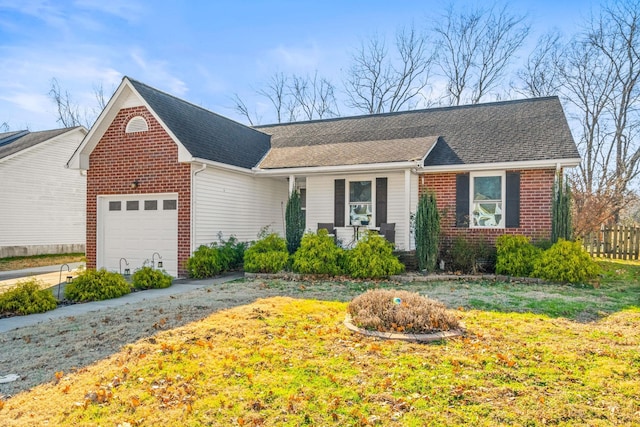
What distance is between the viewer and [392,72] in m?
29.8

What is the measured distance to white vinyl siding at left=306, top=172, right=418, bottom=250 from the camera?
12.7 meters

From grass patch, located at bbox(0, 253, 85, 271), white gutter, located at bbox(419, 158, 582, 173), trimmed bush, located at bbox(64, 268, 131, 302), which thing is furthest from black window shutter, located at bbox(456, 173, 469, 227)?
grass patch, located at bbox(0, 253, 85, 271)

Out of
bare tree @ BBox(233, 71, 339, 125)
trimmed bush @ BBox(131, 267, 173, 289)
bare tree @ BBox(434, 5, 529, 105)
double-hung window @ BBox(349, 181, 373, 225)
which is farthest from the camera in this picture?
bare tree @ BBox(233, 71, 339, 125)

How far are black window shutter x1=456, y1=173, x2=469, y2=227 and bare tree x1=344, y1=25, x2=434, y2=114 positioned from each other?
1813 centimetres

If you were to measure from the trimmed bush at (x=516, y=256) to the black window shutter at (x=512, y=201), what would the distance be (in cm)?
81

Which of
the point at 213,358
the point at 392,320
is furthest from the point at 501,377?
the point at 213,358

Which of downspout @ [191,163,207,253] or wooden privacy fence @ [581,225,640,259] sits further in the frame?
wooden privacy fence @ [581,225,640,259]

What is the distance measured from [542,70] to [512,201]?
18.1m

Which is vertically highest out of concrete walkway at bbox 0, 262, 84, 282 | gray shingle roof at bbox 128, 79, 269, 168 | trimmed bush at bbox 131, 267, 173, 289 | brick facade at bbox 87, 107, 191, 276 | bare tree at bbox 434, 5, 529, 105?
bare tree at bbox 434, 5, 529, 105

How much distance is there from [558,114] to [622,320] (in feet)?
29.4

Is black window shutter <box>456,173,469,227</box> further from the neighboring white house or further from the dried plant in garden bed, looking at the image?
the neighboring white house

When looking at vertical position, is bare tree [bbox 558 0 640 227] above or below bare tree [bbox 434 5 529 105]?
below

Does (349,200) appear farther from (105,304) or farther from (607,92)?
(607,92)

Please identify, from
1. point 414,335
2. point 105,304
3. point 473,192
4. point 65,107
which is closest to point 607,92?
point 473,192
